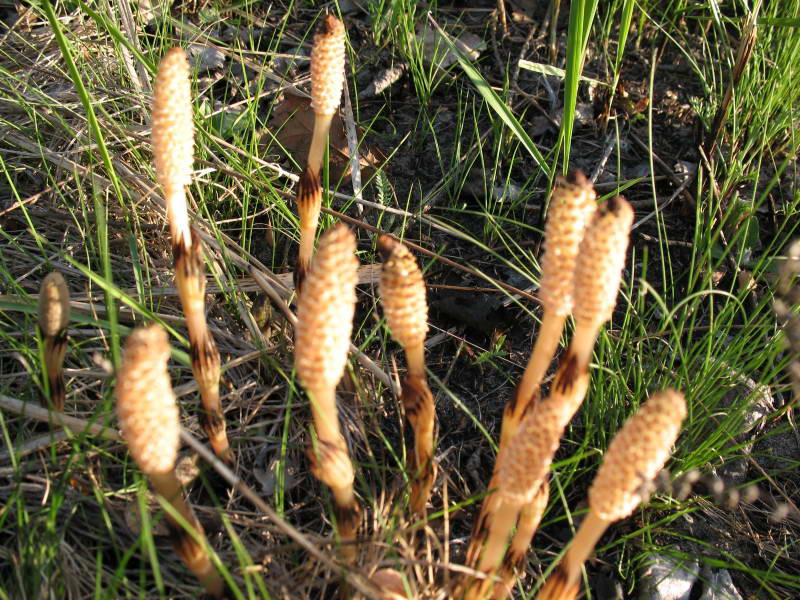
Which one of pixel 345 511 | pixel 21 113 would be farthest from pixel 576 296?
pixel 21 113

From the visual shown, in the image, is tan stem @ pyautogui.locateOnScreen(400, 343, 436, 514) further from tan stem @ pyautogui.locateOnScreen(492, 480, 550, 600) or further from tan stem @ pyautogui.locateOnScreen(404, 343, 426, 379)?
tan stem @ pyautogui.locateOnScreen(492, 480, 550, 600)

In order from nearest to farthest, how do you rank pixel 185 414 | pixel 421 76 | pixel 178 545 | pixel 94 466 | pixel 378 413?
pixel 178 545 → pixel 94 466 → pixel 185 414 → pixel 378 413 → pixel 421 76

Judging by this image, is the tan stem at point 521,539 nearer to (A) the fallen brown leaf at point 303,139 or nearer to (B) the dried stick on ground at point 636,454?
(B) the dried stick on ground at point 636,454

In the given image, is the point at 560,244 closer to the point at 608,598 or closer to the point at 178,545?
the point at 178,545

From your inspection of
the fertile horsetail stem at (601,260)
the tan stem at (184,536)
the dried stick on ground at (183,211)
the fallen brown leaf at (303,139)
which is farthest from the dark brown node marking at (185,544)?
the fallen brown leaf at (303,139)

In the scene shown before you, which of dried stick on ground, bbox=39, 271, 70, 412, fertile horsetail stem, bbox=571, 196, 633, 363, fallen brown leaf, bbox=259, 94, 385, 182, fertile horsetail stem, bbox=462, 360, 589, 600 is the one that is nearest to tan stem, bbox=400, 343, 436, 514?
fertile horsetail stem, bbox=462, 360, 589, 600

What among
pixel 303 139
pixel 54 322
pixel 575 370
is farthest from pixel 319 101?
pixel 303 139
